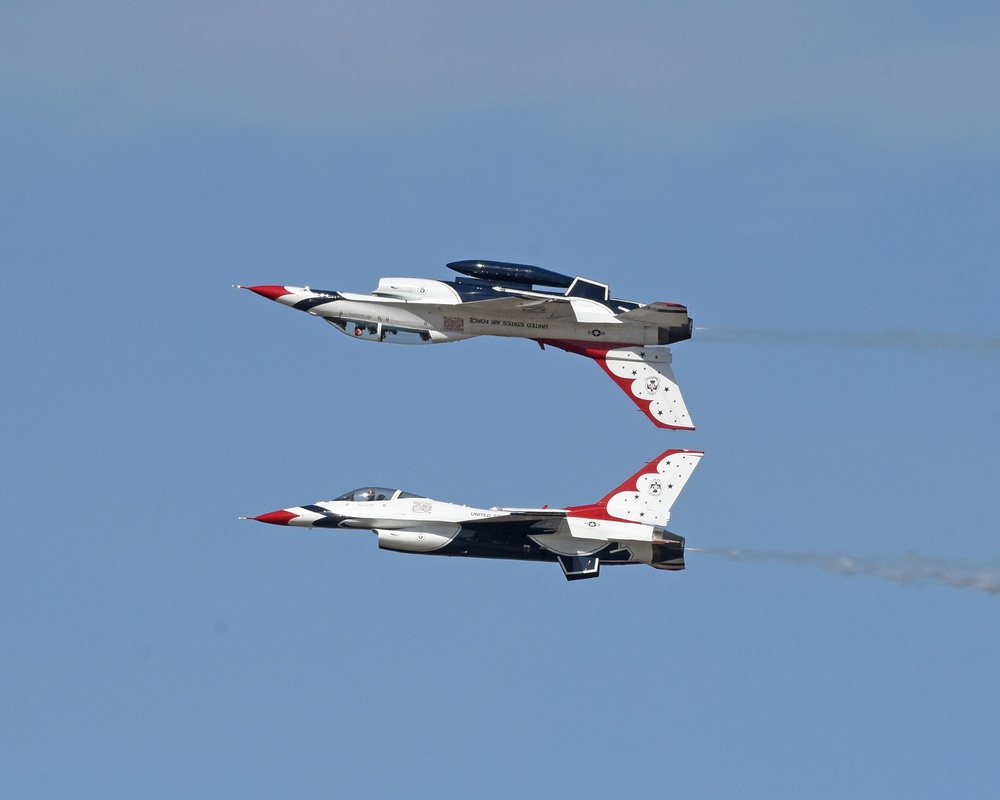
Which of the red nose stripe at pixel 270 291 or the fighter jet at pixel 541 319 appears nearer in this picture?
the fighter jet at pixel 541 319

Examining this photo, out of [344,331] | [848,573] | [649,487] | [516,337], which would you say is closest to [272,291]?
[344,331]

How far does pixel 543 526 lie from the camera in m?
60.4

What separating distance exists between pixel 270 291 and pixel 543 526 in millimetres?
10284

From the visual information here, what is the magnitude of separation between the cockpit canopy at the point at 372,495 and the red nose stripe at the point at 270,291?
5.98 metres

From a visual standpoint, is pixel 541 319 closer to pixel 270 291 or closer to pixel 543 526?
pixel 543 526

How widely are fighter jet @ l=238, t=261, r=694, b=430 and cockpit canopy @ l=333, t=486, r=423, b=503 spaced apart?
4.19 meters

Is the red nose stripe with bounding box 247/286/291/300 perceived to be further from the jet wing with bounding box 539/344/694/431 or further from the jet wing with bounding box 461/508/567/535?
the jet wing with bounding box 461/508/567/535

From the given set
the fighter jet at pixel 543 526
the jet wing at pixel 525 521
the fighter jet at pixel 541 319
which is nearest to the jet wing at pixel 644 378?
the fighter jet at pixel 541 319

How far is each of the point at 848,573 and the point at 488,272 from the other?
1238cm

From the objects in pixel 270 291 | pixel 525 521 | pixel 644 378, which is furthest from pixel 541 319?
pixel 270 291

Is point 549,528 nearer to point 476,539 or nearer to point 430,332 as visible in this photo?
point 476,539

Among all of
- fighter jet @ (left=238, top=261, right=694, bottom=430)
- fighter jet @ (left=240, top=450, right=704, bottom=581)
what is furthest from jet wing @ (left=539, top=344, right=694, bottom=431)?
fighter jet @ (left=240, top=450, right=704, bottom=581)

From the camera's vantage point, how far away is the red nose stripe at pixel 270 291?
64062 mm

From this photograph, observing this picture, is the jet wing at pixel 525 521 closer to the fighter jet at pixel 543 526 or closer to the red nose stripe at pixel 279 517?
the fighter jet at pixel 543 526
